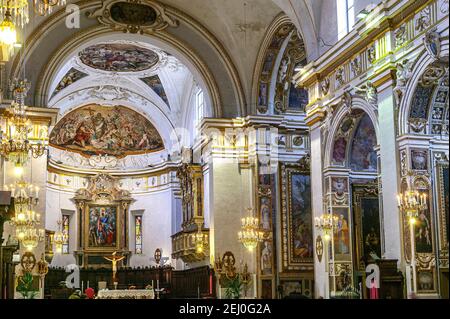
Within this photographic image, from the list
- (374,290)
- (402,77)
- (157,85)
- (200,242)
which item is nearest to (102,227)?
(157,85)

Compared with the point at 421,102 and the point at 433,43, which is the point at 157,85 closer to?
the point at 421,102

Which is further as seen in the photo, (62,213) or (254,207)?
(62,213)

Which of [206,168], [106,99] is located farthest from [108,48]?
[206,168]

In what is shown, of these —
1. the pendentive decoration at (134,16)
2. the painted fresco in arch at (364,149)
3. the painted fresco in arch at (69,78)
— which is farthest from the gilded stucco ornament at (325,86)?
the painted fresco in arch at (69,78)

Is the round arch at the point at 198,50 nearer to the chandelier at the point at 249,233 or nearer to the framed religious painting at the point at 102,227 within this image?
the chandelier at the point at 249,233

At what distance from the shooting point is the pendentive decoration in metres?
23.2

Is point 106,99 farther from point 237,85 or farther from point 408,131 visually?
point 408,131

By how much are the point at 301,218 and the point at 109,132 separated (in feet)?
45.9

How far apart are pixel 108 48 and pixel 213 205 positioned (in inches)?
367

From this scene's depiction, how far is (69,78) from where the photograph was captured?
3075 centimetres

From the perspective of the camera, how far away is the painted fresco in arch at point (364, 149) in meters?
18.3

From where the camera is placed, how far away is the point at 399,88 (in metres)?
14.9
